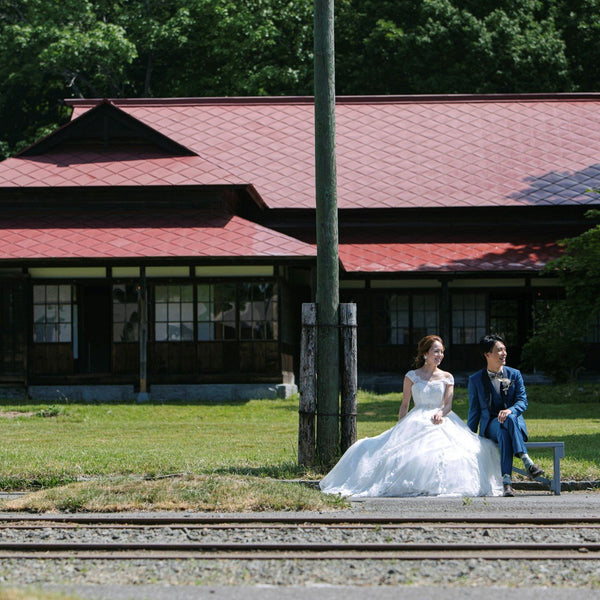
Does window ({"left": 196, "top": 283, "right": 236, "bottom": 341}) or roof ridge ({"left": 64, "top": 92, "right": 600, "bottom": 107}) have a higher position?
roof ridge ({"left": 64, "top": 92, "right": 600, "bottom": 107})

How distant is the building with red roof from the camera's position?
2403 centimetres

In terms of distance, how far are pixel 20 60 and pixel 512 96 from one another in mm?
17973

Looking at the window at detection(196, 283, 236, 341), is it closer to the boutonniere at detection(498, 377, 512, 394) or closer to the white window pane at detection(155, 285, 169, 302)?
the white window pane at detection(155, 285, 169, 302)

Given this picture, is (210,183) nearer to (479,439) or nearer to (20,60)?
(479,439)

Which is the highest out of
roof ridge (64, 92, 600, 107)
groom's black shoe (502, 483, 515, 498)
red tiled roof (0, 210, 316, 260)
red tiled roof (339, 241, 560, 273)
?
roof ridge (64, 92, 600, 107)

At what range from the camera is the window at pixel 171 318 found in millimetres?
24438

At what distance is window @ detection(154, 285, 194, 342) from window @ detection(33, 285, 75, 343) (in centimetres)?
189

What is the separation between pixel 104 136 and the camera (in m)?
27.0

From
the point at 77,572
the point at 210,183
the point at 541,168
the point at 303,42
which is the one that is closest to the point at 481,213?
the point at 541,168

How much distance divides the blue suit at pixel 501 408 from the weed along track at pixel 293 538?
1943 millimetres

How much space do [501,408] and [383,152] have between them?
2044cm

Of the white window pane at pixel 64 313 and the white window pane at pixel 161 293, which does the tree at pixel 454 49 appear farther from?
the white window pane at pixel 64 313

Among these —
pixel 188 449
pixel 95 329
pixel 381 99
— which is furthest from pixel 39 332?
pixel 381 99

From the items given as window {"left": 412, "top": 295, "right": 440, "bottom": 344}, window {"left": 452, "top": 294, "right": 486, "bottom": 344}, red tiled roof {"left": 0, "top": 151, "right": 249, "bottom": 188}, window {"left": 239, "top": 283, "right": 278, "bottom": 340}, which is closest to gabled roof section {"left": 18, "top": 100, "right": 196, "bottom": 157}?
red tiled roof {"left": 0, "top": 151, "right": 249, "bottom": 188}
